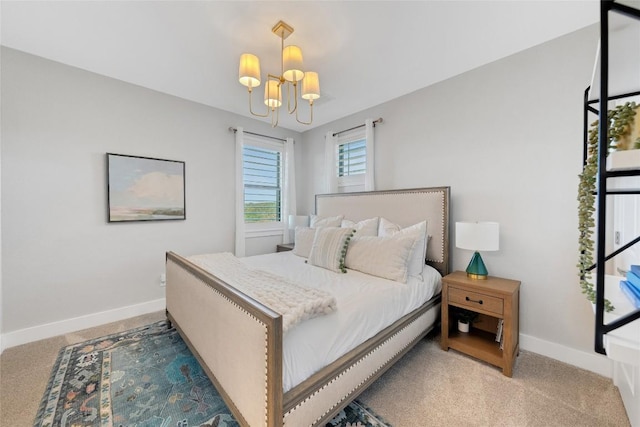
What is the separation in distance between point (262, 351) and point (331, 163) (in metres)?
3.12

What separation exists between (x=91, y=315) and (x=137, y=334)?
65 centimetres

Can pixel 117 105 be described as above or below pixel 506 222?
above

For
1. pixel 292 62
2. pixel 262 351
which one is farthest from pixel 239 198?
pixel 262 351

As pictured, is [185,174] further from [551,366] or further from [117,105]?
[551,366]

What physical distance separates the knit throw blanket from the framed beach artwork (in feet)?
4.55

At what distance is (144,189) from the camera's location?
9.57ft

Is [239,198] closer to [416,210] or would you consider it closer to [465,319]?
[416,210]

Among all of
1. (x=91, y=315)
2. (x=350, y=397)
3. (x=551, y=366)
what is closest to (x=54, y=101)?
(x=91, y=315)

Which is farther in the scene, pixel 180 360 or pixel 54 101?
pixel 54 101

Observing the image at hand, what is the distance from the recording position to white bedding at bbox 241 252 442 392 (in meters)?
1.24

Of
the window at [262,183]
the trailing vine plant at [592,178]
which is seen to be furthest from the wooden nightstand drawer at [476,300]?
the window at [262,183]

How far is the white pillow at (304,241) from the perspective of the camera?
9.53ft

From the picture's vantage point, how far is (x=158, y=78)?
8.80 feet

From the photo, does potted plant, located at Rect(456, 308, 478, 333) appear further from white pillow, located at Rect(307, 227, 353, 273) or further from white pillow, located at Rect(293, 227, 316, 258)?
white pillow, located at Rect(293, 227, 316, 258)
